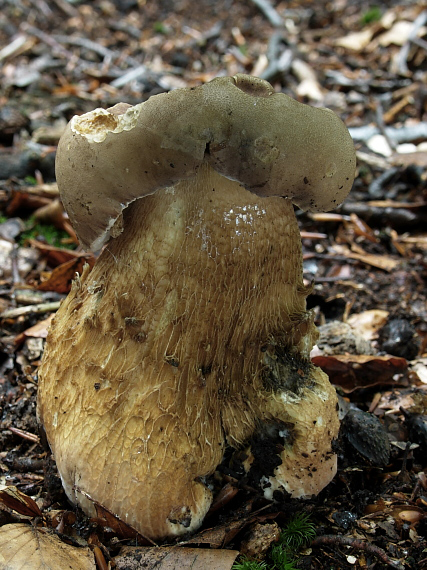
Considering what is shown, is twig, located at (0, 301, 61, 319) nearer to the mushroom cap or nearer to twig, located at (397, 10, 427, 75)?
the mushroom cap

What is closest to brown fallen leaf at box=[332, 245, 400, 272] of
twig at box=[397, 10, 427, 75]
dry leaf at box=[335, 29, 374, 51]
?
twig at box=[397, 10, 427, 75]

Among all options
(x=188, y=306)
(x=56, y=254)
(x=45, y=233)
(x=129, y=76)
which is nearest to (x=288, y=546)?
(x=188, y=306)

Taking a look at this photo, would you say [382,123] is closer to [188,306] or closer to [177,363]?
[188,306]

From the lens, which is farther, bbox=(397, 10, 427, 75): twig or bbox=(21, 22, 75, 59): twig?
bbox=(21, 22, 75, 59): twig

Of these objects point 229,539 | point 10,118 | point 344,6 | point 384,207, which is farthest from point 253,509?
point 344,6

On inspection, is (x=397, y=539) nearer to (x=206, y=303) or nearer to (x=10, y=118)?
(x=206, y=303)

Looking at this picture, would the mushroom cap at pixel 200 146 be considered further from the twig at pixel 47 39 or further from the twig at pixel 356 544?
the twig at pixel 47 39

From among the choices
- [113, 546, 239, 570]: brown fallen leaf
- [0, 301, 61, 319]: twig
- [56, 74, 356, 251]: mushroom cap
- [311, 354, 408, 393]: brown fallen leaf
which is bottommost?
[311, 354, 408, 393]: brown fallen leaf
